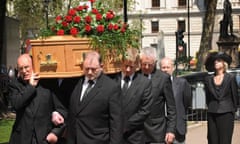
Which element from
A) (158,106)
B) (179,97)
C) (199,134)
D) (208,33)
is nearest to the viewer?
(158,106)

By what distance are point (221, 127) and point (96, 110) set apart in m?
4.32

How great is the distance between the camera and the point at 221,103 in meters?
9.87

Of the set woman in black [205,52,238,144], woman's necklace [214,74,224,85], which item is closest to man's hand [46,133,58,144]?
woman in black [205,52,238,144]

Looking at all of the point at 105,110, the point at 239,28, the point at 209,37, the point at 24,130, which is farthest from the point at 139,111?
the point at 239,28

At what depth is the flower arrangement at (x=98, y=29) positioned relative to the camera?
6633 millimetres

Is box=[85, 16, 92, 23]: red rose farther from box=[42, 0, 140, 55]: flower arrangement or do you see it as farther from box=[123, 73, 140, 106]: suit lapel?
box=[123, 73, 140, 106]: suit lapel

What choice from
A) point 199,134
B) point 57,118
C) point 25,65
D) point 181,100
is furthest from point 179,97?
point 199,134

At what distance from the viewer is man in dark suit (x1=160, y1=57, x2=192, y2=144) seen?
8.45m

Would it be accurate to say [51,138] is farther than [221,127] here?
No

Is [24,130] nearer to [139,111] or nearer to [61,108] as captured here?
[61,108]

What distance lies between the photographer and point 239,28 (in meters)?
80.6

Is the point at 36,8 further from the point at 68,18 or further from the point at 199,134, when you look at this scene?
the point at 68,18

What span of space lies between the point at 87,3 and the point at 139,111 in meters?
1.44

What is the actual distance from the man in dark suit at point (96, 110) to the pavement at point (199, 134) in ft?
22.8
